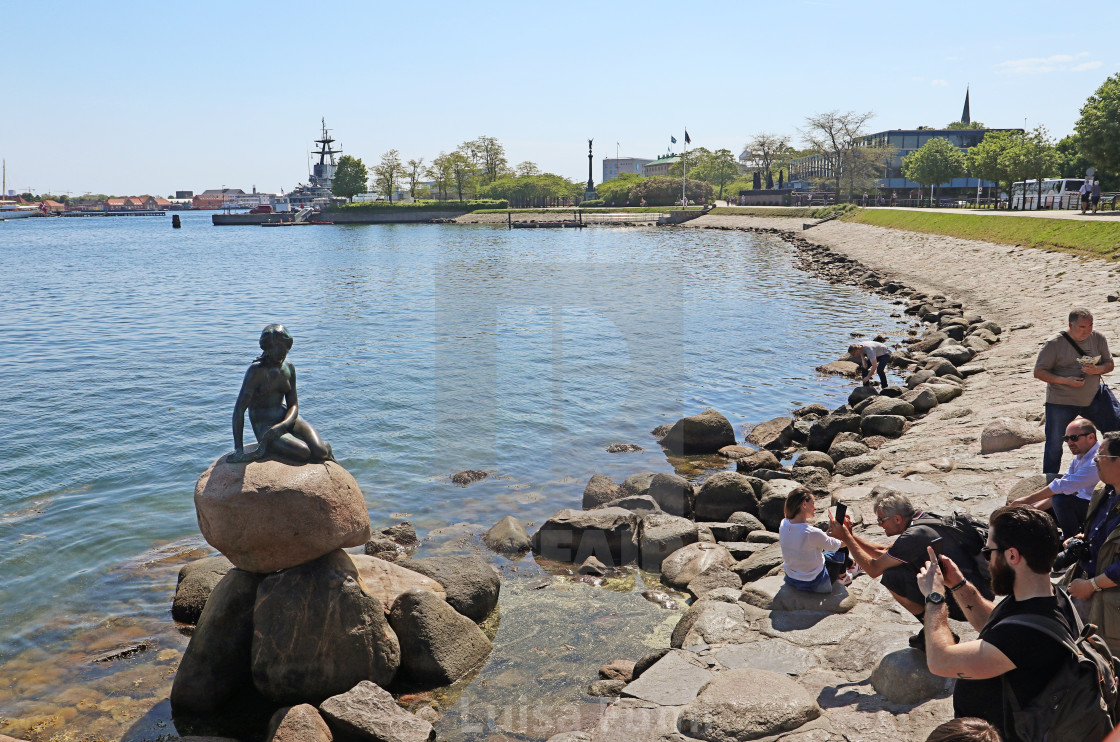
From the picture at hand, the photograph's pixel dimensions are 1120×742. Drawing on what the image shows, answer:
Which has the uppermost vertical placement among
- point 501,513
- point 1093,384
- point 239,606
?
point 1093,384

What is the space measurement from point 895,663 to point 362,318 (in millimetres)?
34121

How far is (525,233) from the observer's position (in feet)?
390

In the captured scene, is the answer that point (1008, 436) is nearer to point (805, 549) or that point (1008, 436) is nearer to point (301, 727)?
point (805, 549)

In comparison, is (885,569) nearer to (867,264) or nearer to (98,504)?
(98,504)

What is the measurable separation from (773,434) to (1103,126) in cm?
3930

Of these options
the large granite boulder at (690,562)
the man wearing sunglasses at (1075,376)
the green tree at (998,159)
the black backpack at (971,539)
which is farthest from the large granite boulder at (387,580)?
the green tree at (998,159)

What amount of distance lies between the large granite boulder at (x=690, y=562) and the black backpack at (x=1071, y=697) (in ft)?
19.7

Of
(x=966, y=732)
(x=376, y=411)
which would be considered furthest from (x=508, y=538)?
(x=376, y=411)

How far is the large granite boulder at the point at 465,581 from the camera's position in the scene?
9203 mm

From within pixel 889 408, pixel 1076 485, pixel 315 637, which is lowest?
pixel 315 637

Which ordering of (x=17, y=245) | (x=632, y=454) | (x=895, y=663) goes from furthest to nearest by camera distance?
(x=17, y=245) < (x=632, y=454) < (x=895, y=663)

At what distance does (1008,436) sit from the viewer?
11.9 meters

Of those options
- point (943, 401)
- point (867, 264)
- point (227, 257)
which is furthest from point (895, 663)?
point (227, 257)

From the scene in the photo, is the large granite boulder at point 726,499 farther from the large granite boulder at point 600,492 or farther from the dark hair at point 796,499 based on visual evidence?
the dark hair at point 796,499
